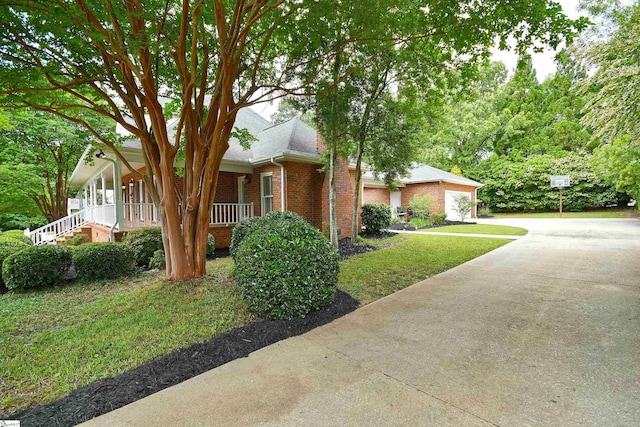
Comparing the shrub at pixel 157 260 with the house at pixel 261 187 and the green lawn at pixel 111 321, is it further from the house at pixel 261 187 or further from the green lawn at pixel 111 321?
the house at pixel 261 187

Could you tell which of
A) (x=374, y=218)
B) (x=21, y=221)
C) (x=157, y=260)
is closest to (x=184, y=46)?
(x=157, y=260)

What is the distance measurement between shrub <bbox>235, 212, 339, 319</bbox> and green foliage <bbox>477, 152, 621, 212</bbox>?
90.7 ft

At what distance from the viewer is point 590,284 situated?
5.12 meters

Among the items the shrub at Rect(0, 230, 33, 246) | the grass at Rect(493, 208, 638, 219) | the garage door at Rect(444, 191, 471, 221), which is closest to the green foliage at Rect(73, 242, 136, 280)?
the shrub at Rect(0, 230, 33, 246)

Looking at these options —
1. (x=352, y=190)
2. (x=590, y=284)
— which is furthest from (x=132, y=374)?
(x=352, y=190)

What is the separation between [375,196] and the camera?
19.8m

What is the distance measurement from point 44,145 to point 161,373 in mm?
19645

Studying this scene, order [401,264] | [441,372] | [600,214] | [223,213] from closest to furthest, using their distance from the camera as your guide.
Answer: [441,372] → [401,264] → [223,213] → [600,214]

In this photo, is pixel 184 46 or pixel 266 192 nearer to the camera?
pixel 184 46

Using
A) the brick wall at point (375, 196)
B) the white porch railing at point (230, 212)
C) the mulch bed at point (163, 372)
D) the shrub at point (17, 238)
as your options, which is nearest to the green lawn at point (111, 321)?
the mulch bed at point (163, 372)

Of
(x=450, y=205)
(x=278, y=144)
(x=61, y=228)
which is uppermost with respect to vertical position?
(x=278, y=144)

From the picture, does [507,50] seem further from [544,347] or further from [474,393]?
[474,393]

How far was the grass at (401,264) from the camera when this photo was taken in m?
5.28

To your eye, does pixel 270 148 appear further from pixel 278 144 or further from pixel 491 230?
pixel 491 230
